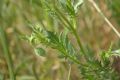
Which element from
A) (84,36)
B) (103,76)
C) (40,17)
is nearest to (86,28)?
(84,36)

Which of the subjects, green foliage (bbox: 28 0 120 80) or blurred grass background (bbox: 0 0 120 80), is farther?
blurred grass background (bbox: 0 0 120 80)

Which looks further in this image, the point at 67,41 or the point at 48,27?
the point at 48,27

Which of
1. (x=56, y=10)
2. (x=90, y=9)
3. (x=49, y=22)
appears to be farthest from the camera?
(x=90, y=9)

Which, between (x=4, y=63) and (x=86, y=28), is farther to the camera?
(x=86, y=28)

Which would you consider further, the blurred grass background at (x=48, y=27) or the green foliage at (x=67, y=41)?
the blurred grass background at (x=48, y=27)

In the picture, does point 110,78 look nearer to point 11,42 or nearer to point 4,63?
point 4,63

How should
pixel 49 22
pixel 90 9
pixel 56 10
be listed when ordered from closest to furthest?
pixel 56 10
pixel 49 22
pixel 90 9

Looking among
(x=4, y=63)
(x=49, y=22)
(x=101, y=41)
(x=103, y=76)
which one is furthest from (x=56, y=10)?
(x=101, y=41)

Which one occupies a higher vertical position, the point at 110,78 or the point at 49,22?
the point at 49,22

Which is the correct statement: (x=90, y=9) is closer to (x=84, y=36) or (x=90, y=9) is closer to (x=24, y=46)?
(x=84, y=36)
